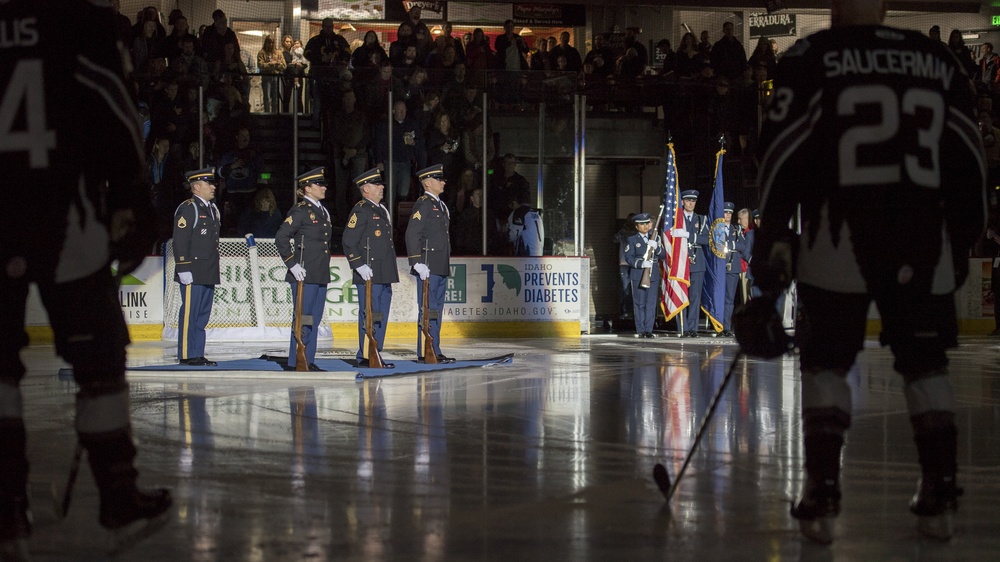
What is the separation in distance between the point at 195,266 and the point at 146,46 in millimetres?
7848

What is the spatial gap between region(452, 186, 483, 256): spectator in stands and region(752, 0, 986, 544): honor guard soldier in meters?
14.5

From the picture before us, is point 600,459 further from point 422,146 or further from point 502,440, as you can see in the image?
point 422,146

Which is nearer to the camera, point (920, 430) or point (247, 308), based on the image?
point (920, 430)

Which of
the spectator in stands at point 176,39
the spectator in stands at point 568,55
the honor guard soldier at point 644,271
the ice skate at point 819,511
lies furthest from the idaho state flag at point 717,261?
the ice skate at point 819,511

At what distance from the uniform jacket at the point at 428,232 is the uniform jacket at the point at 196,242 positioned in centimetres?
221

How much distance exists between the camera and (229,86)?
18.2 meters

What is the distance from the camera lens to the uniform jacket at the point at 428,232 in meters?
13.3

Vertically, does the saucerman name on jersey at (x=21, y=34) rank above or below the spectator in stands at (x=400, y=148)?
below

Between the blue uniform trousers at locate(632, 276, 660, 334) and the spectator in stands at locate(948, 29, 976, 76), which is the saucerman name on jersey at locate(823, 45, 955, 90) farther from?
the spectator in stands at locate(948, 29, 976, 76)

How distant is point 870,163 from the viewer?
4355 millimetres

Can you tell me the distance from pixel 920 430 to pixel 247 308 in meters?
14.0

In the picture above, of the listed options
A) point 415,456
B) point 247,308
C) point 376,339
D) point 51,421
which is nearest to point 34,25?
point 415,456

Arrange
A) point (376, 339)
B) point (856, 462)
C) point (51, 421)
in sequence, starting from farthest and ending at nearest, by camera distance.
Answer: point (376, 339) → point (51, 421) → point (856, 462)

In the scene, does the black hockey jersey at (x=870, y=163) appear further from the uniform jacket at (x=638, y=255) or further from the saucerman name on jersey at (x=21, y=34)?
the uniform jacket at (x=638, y=255)
